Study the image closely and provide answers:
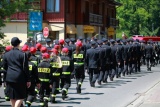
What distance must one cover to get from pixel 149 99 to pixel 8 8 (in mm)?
6921

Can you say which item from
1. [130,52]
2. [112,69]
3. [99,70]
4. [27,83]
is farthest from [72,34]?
[27,83]

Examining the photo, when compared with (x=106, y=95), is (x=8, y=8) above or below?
above

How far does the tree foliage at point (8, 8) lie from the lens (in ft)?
60.2

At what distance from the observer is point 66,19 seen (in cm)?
4600

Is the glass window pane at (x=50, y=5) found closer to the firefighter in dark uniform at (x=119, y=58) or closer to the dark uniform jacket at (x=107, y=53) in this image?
the firefighter in dark uniform at (x=119, y=58)

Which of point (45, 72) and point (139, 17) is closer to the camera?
point (45, 72)

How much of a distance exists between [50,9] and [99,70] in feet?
86.3

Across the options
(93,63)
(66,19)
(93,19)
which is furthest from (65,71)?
(93,19)

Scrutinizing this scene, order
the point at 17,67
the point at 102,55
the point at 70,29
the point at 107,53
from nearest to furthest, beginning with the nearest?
the point at 17,67 < the point at 102,55 < the point at 107,53 < the point at 70,29

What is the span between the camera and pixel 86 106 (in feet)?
46.4

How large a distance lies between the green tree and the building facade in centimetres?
1927

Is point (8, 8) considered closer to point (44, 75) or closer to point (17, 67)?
point (44, 75)

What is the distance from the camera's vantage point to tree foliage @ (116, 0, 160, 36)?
263 feet

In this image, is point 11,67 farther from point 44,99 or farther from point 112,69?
point 112,69
